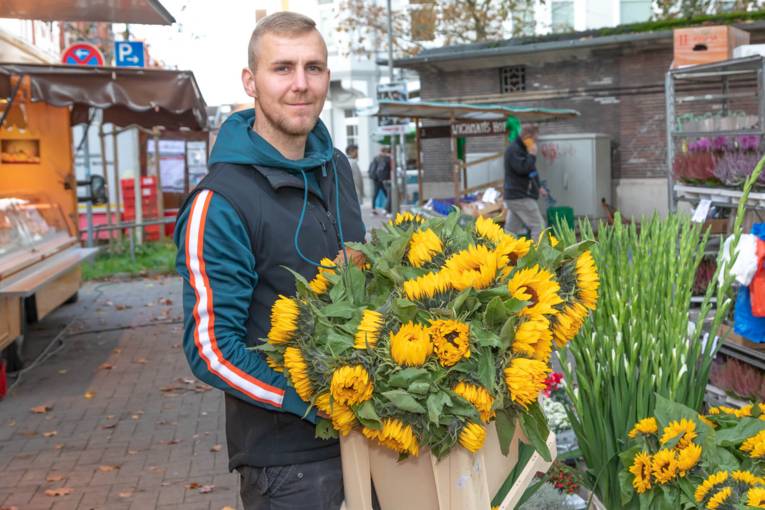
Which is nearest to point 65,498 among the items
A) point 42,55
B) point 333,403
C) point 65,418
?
point 65,418

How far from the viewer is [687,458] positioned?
9.87 feet

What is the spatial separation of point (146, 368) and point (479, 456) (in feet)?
24.2

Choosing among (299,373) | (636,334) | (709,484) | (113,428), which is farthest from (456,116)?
(299,373)

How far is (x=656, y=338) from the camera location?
3.19 m

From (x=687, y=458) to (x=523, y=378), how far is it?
112 cm

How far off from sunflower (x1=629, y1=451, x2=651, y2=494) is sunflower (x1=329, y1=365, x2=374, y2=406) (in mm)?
1275

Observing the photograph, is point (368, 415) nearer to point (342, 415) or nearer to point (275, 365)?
point (342, 415)

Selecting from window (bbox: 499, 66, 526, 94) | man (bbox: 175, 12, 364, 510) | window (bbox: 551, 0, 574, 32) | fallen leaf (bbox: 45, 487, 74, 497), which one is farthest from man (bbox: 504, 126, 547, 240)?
window (bbox: 551, 0, 574, 32)

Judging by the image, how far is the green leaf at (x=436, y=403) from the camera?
6.79ft

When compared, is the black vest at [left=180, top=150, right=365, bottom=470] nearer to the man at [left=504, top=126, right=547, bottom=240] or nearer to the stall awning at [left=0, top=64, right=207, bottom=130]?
the stall awning at [left=0, top=64, right=207, bottom=130]

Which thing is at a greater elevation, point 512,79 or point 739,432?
point 512,79

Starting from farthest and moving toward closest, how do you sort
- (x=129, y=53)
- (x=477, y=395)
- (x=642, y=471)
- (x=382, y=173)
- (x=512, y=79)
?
(x=382, y=173) → (x=512, y=79) → (x=129, y=53) → (x=642, y=471) → (x=477, y=395)

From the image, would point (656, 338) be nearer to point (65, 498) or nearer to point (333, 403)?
point (333, 403)

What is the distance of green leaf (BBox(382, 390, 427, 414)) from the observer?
2.10 metres
